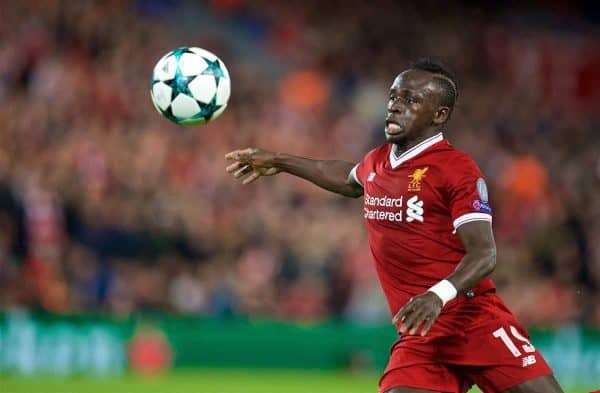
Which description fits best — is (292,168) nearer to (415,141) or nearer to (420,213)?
(415,141)

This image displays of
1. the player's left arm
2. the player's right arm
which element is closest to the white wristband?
the player's left arm

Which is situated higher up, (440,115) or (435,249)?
(440,115)

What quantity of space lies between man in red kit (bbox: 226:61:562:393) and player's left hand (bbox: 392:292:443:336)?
605 millimetres

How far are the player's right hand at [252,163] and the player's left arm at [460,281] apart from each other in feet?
5.53

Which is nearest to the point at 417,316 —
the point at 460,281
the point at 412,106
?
the point at 460,281

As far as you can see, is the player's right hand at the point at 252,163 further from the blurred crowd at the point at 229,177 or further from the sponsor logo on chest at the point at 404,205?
the blurred crowd at the point at 229,177

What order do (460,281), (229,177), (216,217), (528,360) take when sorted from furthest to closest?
(229,177)
(216,217)
(528,360)
(460,281)

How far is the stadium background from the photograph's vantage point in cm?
1367

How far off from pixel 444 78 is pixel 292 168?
1288mm

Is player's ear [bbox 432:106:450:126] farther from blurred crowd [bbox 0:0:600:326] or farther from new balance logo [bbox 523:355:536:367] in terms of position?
blurred crowd [bbox 0:0:600:326]

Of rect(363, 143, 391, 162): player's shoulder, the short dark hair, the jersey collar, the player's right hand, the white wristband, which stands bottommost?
the white wristband

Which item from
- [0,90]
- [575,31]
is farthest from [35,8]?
[575,31]

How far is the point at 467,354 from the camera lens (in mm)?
6578

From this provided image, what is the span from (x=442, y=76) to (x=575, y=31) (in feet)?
57.0
